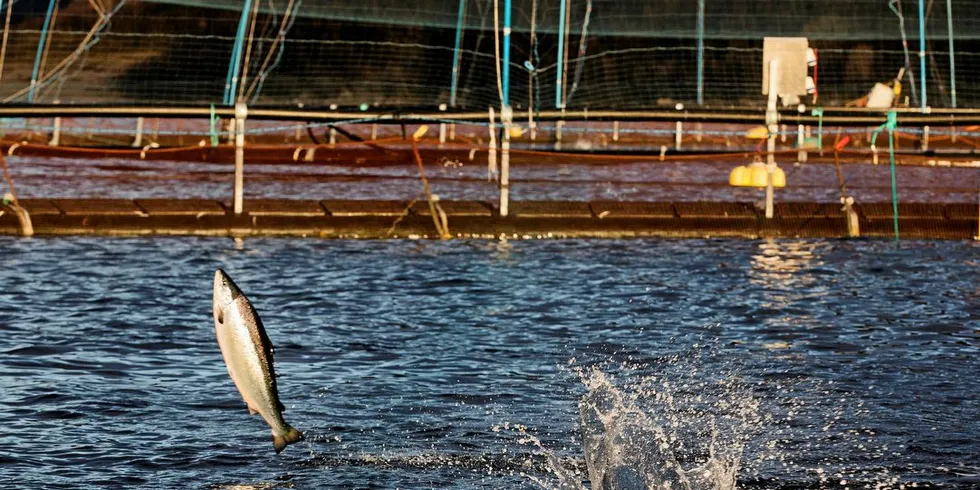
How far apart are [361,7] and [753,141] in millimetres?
10487

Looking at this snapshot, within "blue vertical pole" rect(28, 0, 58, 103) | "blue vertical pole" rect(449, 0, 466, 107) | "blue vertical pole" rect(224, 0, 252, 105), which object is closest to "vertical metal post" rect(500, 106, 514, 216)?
"blue vertical pole" rect(449, 0, 466, 107)

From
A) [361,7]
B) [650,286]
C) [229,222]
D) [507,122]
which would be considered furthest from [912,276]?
[361,7]

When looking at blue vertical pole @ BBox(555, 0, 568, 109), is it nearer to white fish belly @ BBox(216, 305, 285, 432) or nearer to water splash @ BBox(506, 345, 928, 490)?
water splash @ BBox(506, 345, 928, 490)

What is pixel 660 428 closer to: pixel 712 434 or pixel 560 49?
pixel 712 434

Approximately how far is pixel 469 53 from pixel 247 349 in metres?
32.7

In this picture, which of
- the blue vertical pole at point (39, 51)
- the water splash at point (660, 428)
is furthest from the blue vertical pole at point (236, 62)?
the water splash at point (660, 428)

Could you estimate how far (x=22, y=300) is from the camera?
14.7 meters

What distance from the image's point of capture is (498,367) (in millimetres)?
11789

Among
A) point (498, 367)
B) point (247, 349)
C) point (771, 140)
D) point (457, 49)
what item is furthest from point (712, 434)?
point (457, 49)

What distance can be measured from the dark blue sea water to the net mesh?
Result: 53.0 ft

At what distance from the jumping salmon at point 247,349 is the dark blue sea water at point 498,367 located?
45.7 inches

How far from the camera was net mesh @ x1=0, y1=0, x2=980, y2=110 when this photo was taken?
3569 centimetres

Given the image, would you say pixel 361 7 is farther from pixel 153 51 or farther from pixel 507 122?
pixel 507 122

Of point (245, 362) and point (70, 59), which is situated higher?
point (70, 59)
